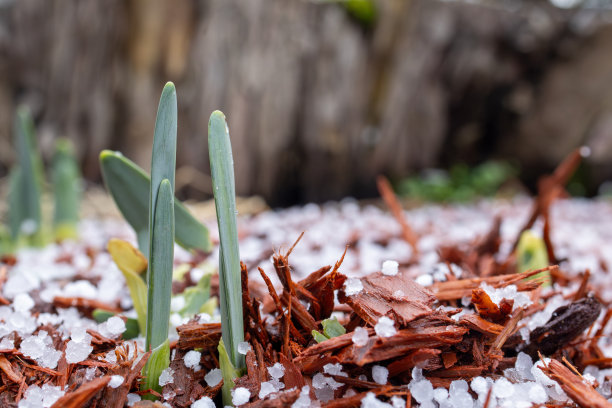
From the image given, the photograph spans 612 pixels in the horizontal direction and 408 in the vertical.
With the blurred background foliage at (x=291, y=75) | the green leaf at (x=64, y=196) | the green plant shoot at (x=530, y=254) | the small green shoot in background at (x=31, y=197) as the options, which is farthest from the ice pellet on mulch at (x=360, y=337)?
the blurred background foliage at (x=291, y=75)

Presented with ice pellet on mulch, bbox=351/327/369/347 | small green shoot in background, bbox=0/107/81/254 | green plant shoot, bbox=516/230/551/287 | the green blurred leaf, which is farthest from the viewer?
the green blurred leaf

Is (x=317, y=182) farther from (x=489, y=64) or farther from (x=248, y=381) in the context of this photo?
(x=248, y=381)

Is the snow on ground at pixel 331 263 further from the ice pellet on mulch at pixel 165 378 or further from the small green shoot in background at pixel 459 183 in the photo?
the small green shoot in background at pixel 459 183

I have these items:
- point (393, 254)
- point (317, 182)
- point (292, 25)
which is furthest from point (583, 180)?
point (393, 254)

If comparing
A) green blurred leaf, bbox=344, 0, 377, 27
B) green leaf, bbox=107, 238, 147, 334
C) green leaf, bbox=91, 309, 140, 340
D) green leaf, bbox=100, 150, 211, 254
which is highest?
green blurred leaf, bbox=344, 0, 377, 27

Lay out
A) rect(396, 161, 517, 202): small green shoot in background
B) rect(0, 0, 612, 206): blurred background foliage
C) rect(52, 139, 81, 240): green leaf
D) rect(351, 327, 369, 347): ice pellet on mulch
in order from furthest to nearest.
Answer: rect(396, 161, 517, 202): small green shoot in background < rect(0, 0, 612, 206): blurred background foliage < rect(52, 139, 81, 240): green leaf < rect(351, 327, 369, 347): ice pellet on mulch

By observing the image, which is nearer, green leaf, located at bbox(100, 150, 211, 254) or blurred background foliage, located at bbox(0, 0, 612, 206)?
green leaf, located at bbox(100, 150, 211, 254)

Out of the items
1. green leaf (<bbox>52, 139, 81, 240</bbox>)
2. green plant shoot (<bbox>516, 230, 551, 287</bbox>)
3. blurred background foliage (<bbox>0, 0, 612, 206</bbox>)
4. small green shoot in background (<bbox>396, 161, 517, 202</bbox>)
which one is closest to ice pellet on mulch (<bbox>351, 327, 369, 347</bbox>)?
green plant shoot (<bbox>516, 230, 551, 287</bbox>)

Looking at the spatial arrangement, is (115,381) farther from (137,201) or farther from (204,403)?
(137,201)

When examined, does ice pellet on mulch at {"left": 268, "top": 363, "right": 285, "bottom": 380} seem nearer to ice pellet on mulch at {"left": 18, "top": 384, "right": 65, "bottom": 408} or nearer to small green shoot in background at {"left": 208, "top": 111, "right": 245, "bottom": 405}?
small green shoot in background at {"left": 208, "top": 111, "right": 245, "bottom": 405}
